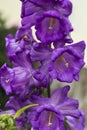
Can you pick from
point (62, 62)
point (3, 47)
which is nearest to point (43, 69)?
point (62, 62)

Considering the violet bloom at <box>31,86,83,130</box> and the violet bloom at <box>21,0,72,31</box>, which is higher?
the violet bloom at <box>21,0,72,31</box>

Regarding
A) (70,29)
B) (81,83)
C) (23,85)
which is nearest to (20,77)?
(23,85)

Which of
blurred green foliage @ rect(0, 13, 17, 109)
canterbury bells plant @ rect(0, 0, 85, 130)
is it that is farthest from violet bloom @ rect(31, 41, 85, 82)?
blurred green foliage @ rect(0, 13, 17, 109)

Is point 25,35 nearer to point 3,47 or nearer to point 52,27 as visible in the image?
point 52,27

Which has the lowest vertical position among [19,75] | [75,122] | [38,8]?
[75,122]

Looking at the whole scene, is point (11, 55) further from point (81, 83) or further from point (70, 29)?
point (81, 83)

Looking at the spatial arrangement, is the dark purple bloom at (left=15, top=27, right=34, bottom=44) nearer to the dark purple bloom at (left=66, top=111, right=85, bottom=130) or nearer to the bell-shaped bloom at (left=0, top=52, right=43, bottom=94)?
the bell-shaped bloom at (left=0, top=52, right=43, bottom=94)

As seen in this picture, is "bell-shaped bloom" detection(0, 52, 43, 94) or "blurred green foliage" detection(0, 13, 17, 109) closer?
"bell-shaped bloom" detection(0, 52, 43, 94)
